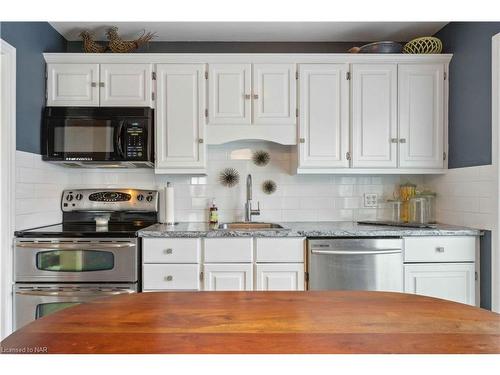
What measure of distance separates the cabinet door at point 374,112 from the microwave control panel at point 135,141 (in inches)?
63.1

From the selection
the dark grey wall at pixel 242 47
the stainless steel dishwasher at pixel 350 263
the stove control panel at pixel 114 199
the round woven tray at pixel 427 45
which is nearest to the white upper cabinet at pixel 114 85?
the dark grey wall at pixel 242 47

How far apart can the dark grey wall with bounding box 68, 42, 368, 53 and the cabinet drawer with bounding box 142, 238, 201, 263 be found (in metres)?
1.69

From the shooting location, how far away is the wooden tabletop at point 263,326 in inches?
29.0

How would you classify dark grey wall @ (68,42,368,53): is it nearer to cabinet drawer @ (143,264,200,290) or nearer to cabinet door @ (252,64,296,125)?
cabinet door @ (252,64,296,125)

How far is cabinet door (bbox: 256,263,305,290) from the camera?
2357 mm

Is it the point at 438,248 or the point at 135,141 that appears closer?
the point at 438,248

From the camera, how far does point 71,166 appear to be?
2887 millimetres

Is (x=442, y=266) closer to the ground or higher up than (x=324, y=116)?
closer to the ground

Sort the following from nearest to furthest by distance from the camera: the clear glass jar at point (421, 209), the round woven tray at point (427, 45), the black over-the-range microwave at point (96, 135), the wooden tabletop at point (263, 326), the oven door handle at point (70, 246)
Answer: the wooden tabletop at point (263, 326) < the oven door handle at point (70, 246) < the black over-the-range microwave at point (96, 135) < the round woven tray at point (427, 45) < the clear glass jar at point (421, 209)

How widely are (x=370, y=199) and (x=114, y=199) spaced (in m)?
2.19

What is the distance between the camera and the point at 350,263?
2344mm

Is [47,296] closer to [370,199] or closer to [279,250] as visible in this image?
[279,250]

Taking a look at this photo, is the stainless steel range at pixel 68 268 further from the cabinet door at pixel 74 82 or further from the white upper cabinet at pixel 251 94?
the white upper cabinet at pixel 251 94

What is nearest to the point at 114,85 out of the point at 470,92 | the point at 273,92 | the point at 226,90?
the point at 226,90
